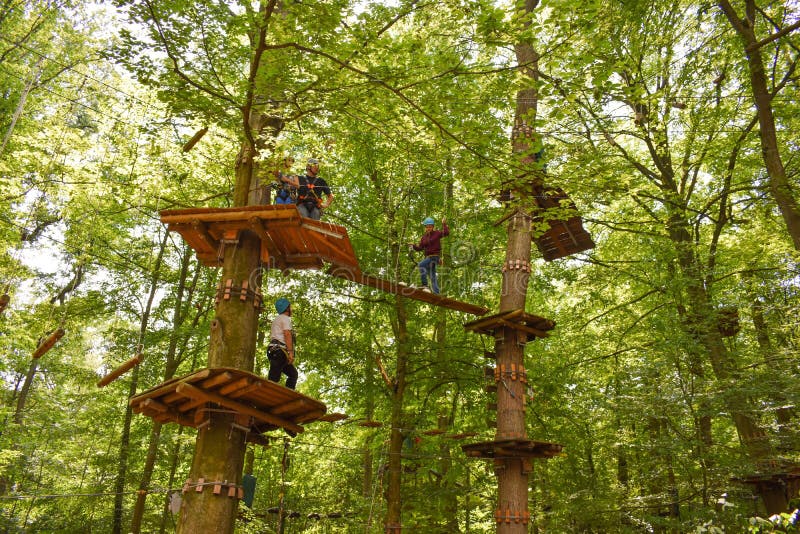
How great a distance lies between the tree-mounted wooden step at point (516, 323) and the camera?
8.87m

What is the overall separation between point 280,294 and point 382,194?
3459mm

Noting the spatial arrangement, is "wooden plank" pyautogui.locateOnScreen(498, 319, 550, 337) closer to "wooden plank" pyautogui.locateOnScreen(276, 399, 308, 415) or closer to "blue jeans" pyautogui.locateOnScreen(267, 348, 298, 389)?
"blue jeans" pyautogui.locateOnScreen(267, 348, 298, 389)

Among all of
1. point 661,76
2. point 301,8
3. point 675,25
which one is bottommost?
point 301,8

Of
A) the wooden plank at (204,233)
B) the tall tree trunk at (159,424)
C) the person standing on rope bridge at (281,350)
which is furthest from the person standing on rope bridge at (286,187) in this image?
the tall tree trunk at (159,424)

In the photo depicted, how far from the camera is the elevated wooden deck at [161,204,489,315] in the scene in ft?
21.3

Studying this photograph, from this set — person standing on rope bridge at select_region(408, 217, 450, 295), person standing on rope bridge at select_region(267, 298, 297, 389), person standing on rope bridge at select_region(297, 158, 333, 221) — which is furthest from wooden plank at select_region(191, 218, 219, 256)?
person standing on rope bridge at select_region(408, 217, 450, 295)

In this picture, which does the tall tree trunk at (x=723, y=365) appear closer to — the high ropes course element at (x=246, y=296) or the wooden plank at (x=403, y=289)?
the wooden plank at (x=403, y=289)

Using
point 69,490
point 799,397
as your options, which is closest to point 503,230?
point 799,397

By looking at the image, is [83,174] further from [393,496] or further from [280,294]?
[393,496]

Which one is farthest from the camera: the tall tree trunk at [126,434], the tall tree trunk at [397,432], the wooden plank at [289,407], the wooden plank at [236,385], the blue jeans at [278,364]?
the tall tree trunk at [126,434]

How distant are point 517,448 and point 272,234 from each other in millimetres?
4945

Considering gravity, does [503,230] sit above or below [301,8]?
above

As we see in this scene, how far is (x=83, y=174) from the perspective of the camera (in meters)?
13.1

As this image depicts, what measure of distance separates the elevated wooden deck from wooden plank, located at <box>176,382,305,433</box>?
1980 mm
